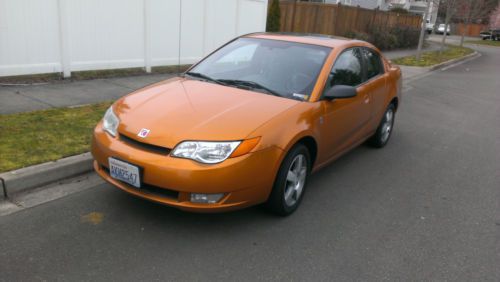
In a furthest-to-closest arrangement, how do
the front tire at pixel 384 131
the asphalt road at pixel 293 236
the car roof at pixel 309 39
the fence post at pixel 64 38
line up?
the fence post at pixel 64 38 < the front tire at pixel 384 131 < the car roof at pixel 309 39 < the asphalt road at pixel 293 236

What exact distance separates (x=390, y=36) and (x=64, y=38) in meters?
18.4

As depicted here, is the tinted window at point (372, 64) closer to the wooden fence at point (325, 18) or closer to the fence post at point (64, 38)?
the fence post at point (64, 38)

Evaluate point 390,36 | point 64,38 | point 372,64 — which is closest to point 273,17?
point 390,36

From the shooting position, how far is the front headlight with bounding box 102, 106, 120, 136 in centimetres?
396

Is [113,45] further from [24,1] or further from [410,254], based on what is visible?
[410,254]

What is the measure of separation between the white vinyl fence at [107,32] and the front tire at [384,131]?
189 inches

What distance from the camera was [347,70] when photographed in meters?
5.16

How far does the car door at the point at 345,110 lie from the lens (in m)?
4.62

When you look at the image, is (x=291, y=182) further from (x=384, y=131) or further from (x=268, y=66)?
(x=384, y=131)

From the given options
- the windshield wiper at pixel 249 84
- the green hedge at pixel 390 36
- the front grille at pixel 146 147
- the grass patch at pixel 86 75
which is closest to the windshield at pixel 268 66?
the windshield wiper at pixel 249 84

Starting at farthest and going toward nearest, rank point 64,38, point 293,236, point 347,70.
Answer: point 64,38 < point 347,70 < point 293,236

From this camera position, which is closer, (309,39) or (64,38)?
(309,39)

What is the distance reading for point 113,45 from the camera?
9.41m

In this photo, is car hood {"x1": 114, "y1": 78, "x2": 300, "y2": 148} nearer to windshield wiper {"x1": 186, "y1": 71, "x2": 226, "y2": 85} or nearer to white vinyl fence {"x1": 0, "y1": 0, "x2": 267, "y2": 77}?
windshield wiper {"x1": 186, "y1": 71, "x2": 226, "y2": 85}
